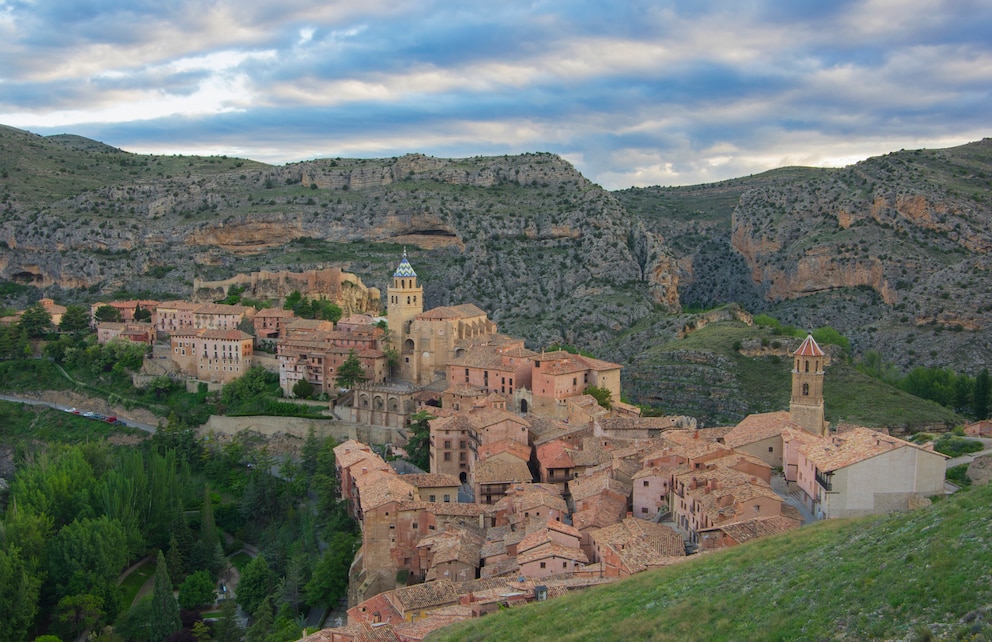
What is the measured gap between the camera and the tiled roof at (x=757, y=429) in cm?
3312

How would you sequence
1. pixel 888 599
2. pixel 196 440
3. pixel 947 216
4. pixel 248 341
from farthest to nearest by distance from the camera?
pixel 947 216, pixel 248 341, pixel 196 440, pixel 888 599

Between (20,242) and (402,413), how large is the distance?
59246mm

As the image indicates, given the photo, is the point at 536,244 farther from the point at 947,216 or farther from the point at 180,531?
the point at 180,531

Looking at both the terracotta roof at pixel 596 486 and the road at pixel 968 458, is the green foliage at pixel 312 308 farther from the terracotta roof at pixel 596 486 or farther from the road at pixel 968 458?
the road at pixel 968 458

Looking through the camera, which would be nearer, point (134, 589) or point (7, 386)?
point (134, 589)

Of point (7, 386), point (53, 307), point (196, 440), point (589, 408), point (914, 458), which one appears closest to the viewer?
point (914, 458)

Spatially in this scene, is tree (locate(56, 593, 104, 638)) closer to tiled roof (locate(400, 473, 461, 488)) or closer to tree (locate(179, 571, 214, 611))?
tree (locate(179, 571, 214, 611))

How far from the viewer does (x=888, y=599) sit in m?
13.8

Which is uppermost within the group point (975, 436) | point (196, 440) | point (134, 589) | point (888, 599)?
point (888, 599)

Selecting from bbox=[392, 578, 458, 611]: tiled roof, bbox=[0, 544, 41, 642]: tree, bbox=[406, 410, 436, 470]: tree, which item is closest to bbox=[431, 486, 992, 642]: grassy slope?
bbox=[392, 578, 458, 611]: tiled roof

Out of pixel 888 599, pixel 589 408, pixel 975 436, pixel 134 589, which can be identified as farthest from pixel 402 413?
pixel 888 599

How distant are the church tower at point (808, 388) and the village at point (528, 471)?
7 cm

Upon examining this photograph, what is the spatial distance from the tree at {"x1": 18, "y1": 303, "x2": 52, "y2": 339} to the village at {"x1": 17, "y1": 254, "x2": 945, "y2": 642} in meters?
19.1

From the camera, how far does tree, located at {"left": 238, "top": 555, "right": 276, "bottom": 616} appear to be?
35219 millimetres
